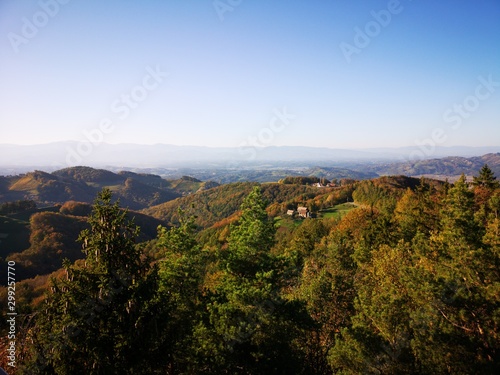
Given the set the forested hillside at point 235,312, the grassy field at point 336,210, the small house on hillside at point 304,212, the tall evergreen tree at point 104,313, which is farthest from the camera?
the small house on hillside at point 304,212

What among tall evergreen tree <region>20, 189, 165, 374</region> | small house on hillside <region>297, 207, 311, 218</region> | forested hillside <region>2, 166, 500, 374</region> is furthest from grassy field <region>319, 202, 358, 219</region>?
tall evergreen tree <region>20, 189, 165, 374</region>

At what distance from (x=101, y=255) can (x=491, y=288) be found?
1768cm

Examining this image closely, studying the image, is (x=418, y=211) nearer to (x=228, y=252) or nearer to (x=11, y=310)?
(x=228, y=252)

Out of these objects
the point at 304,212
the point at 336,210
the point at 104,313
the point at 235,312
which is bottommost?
the point at 304,212

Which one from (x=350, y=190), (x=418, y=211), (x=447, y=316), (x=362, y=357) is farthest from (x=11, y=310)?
(x=350, y=190)

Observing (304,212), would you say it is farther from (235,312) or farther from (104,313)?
(104,313)

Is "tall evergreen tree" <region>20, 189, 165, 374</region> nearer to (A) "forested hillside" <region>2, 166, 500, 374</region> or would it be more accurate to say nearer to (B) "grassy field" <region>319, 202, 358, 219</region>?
(A) "forested hillside" <region>2, 166, 500, 374</region>

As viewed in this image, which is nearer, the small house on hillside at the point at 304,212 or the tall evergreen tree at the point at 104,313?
the tall evergreen tree at the point at 104,313

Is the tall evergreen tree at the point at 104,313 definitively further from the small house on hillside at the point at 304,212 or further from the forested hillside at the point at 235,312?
the small house on hillside at the point at 304,212

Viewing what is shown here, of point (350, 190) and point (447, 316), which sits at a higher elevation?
point (447, 316)

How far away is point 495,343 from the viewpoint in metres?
14.1

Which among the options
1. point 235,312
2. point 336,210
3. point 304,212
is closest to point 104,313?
point 235,312

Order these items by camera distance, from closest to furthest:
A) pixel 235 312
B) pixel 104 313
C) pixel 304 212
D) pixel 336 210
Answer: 1. pixel 104 313
2. pixel 235 312
3. pixel 304 212
4. pixel 336 210

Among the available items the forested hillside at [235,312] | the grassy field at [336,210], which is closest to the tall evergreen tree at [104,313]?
the forested hillside at [235,312]
